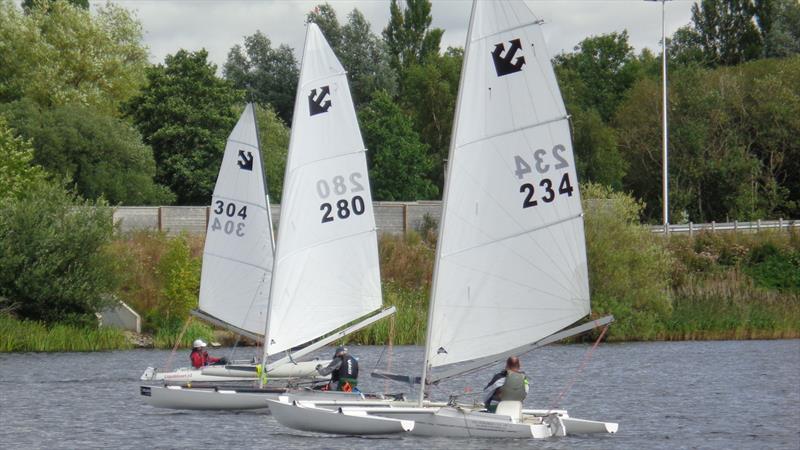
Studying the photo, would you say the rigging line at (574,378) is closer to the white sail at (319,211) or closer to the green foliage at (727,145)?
the white sail at (319,211)

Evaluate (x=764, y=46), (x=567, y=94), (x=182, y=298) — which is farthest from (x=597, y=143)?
(x=182, y=298)

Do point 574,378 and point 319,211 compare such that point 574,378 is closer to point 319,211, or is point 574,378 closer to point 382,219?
point 319,211

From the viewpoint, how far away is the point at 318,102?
33.9 meters

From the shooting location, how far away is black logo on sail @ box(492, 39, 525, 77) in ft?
88.3

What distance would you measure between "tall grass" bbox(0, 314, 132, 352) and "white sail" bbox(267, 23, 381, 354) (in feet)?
83.4

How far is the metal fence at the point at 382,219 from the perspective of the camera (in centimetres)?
7106

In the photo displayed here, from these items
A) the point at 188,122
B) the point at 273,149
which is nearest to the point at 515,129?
the point at 188,122

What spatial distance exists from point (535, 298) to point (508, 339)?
0.95m

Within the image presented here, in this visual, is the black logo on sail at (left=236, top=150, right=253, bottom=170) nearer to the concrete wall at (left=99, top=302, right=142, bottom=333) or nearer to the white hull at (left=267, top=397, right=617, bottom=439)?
the white hull at (left=267, top=397, right=617, bottom=439)

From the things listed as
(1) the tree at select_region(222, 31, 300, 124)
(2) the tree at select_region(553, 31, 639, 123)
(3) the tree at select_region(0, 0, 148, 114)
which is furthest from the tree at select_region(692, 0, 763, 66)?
(3) the tree at select_region(0, 0, 148, 114)

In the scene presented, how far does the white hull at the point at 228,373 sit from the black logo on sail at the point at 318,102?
7.15 m

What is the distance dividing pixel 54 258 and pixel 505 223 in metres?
33.7

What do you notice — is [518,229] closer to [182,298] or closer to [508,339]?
[508,339]

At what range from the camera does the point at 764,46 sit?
116188 millimetres
